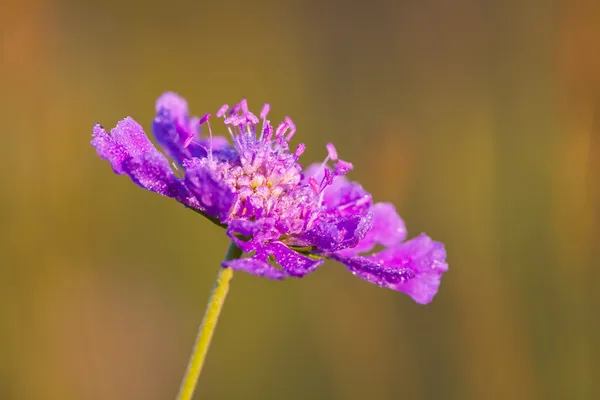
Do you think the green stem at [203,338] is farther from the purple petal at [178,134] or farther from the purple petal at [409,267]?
the purple petal at [178,134]

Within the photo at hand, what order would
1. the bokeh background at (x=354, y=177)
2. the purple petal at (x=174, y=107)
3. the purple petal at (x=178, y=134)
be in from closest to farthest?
1. the purple petal at (x=178, y=134)
2. the purple petal at (x=174, y=107)
3. the bokeh background at (x=354, y=177)

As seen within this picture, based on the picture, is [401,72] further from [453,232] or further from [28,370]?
A: [28,370]

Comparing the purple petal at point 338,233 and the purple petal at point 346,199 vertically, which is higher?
the purple petal at point 346,199

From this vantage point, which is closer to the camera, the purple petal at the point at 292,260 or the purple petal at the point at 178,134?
the purple petal at the point at 292,260

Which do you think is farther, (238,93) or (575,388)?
(238,93)

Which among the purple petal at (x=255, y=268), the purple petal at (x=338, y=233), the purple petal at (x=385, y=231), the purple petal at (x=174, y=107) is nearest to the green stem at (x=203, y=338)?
the purple petal at (x=255, y=268)

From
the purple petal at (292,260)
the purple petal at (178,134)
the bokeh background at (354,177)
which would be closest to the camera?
the purple petal at (292,260)

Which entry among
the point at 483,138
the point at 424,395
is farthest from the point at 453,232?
the point at 424,395
